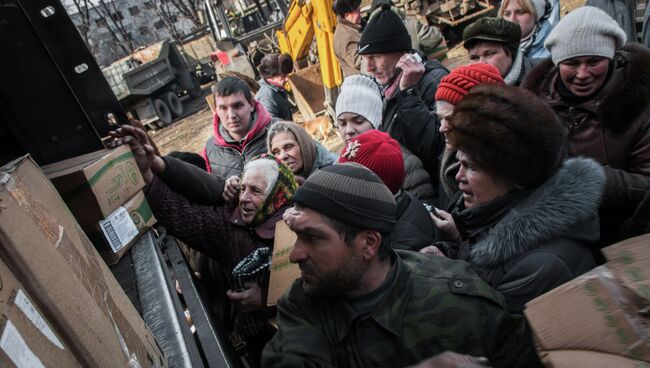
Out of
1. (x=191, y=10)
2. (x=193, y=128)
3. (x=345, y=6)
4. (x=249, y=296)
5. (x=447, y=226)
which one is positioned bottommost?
(x=193, y=128)

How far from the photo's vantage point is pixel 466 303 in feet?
3.85

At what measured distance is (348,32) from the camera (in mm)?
5188

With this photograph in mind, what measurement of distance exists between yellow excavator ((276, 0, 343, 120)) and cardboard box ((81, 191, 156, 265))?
4.98 m

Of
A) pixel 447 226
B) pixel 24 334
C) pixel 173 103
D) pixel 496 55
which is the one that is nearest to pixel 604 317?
pixel 24 334

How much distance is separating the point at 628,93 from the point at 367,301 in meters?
1.58

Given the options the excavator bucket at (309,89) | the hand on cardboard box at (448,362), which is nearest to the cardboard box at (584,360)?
the hand on cardboard box at (448,362)

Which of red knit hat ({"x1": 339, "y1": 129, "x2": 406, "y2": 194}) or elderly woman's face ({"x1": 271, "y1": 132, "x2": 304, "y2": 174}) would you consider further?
elderly woman's face ({"x1": 271, "y1": 132, "x2": 304, "y2": 174})

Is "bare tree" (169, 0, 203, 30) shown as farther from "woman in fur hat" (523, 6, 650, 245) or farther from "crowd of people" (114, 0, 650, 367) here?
"woman in fur hat" (523, 6, 650, 245)

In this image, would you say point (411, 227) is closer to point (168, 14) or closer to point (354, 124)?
point (354, 124)

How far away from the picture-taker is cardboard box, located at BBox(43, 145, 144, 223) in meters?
1.23

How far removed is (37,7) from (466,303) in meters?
1.78

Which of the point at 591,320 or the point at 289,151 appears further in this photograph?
the point at 289,151

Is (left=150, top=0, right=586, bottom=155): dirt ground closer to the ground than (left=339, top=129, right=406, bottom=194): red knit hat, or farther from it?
closer to the ground

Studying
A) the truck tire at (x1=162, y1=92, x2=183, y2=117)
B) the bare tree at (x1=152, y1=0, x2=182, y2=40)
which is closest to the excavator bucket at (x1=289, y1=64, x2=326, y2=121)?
the truck tire at (x1=162, y1=92, x2=183, y2=117)
